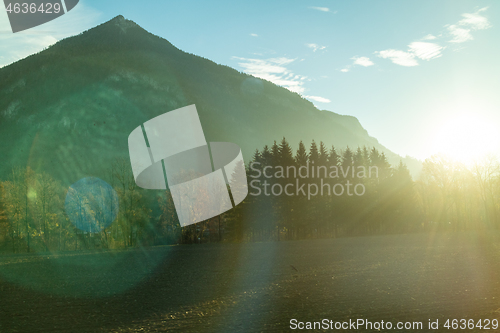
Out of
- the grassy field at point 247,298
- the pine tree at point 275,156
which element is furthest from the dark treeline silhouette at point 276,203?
the grassy field at point 247,298

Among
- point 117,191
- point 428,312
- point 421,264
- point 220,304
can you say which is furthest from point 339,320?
point 117,191

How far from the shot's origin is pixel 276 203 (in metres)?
65.9

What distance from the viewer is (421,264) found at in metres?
25.2

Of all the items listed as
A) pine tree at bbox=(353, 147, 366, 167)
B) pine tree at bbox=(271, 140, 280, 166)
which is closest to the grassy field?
pine tree at bbox=(271, 140, 280, 166)

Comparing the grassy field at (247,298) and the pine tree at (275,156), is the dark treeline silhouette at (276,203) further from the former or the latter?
the grassy field at (247,298)

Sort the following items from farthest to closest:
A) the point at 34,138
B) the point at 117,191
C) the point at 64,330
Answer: the point at 34,138 < the point at 117,191 < the point at 64,330

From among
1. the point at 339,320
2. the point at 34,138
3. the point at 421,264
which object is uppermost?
the point at 34,138

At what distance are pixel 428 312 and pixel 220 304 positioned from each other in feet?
23.4

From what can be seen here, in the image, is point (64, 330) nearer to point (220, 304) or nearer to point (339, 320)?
point (220, 304)

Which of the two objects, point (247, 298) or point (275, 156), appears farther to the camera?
point (275, 156)

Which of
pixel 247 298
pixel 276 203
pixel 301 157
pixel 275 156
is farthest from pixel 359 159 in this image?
pixel 247 298

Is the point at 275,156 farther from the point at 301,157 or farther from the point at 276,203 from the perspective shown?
the point at 276,203

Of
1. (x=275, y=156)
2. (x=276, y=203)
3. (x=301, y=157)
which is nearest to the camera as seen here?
(x=276, y=203)

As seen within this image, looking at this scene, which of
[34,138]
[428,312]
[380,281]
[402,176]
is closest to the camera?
[428,312]
